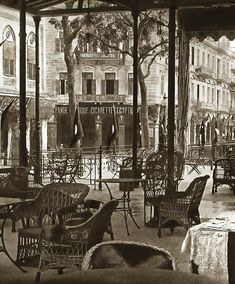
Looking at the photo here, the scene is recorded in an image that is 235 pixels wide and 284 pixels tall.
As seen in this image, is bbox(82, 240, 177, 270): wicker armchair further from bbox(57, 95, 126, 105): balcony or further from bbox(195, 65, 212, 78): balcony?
bbox(195, 65, 212, 78): balcony

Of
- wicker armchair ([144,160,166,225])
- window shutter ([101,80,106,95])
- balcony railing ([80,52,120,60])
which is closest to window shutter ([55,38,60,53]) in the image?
balcony railing ([80,52,120,60])

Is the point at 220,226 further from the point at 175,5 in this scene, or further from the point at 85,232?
the point at 175,5

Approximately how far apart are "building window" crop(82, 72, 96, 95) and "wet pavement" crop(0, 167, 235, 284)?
88.8 feet

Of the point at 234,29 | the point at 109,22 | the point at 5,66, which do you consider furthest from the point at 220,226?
the point at 109,22

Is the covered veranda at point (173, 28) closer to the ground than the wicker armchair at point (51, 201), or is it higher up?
higher up

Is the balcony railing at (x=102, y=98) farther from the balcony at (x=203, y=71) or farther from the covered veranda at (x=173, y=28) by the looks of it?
the covered veranda at (x=173, y=28)

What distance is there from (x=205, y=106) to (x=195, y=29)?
1454 inches

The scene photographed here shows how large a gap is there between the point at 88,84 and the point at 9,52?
51.3ft

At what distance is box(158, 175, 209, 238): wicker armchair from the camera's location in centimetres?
880

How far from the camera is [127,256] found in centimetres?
417

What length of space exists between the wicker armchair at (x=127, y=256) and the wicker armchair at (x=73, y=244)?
5.04ft

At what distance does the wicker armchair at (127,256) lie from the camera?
407 centimetres

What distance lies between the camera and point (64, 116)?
41219mm

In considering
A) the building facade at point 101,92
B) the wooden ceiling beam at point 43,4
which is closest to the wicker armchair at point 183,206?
the wooden ceiling beam at point 43,4
